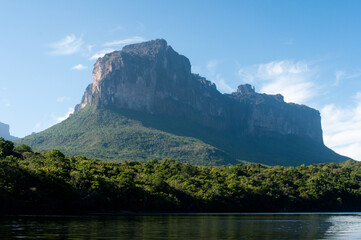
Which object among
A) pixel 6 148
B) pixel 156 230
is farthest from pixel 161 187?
pixel 156 230

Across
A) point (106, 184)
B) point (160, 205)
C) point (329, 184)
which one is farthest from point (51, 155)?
point (329, 184)

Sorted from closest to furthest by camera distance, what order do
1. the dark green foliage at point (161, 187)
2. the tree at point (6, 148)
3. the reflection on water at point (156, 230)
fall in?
the reflection on water at point (156, 230) → the dark green foliage at point (161, 187) → the tree at point (6, 148)

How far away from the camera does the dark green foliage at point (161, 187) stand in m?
62.7

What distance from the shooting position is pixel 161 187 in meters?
86.5

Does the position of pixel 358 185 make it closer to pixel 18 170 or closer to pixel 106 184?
pixel 106 184

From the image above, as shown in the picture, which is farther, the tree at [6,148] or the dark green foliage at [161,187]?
the tree at [6,148]

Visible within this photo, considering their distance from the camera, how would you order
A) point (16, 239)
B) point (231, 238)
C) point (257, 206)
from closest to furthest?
point (16, 239)
point (231, 238)
point (257, 206)

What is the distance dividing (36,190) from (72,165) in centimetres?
2436

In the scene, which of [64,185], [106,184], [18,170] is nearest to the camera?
[18,170]

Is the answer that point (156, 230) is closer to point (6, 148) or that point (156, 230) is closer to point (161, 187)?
point (161, 187)

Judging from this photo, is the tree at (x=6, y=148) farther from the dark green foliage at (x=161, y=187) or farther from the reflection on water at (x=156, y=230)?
the reflection on water at (x=156, y=230)

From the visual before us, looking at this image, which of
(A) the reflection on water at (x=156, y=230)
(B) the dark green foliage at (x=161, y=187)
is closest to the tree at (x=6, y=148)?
(B) the dark green foliage at (x=161, y=187)

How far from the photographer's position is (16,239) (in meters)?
26.8

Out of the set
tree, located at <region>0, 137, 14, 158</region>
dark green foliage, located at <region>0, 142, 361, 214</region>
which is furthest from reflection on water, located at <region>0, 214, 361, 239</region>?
tree, located at <region>0, 137, 14, 158</region>
